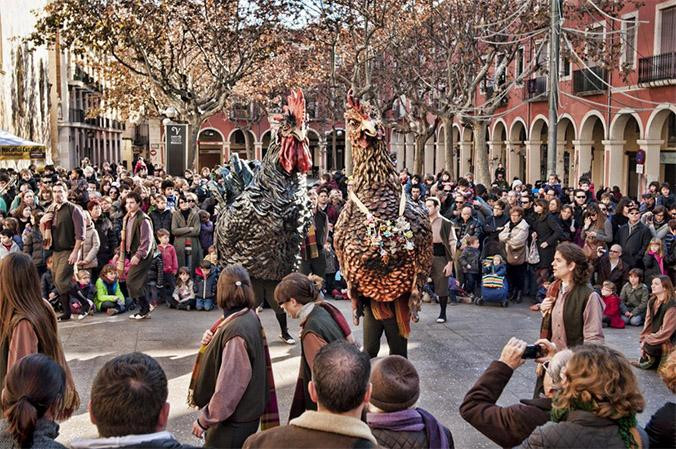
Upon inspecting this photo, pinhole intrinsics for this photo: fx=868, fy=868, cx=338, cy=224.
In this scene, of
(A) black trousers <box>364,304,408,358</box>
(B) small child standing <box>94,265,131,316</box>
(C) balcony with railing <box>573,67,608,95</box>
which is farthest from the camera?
(C) balcony with railing <box>573,67,608,95</box>

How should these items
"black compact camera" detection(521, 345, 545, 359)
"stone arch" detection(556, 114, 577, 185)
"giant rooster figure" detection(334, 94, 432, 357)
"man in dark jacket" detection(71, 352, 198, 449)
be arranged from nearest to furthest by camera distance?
"man in dark jacket" detection(71, 352, 198, 449), "black compact camera" detection(521, 345, 545, 359), "giant rooster figure" detection(334, 94, 432, 357), "stone arch" detection(556, 114, 577, 185)

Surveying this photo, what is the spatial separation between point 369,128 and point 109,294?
6.30 metres

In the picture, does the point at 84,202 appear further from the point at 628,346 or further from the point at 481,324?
the point at 628,346

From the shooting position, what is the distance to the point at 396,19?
27953 mm

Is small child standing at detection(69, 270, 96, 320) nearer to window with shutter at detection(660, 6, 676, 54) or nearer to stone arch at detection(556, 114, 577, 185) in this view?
window with shutter at detection(660, 6, 676, 54)

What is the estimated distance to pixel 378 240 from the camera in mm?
7199

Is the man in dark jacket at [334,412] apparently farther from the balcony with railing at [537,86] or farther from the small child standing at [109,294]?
the balcony with railing at [537,86]

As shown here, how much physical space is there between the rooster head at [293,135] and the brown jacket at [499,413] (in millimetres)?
5406

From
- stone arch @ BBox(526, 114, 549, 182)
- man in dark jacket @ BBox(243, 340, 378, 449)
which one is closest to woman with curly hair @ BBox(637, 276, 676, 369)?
man in dark jacket @ BBox(243, 340, 378, 449)

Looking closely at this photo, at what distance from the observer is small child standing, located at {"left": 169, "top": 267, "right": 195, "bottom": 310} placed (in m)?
12.5

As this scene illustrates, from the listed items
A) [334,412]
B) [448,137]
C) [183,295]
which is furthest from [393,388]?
[448,137]

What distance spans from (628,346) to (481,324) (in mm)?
1910

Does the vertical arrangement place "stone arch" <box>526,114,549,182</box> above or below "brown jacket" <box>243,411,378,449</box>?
above

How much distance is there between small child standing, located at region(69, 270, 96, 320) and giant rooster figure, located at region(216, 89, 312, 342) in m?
3.24
